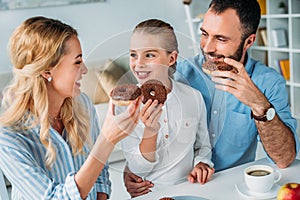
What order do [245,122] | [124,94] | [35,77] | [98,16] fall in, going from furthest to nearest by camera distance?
[98,16]
[245,122]
[35,77]
[124,94]

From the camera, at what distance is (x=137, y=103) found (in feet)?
3.23

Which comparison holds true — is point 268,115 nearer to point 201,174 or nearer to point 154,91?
point 201,174

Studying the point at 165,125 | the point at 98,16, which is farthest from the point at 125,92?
the point at 98,16

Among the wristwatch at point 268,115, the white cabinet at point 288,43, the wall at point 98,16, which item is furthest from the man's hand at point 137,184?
the white cabinet at point 288,43

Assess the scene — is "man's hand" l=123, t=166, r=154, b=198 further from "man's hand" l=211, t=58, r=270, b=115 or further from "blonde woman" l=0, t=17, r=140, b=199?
"man's hand" l=211, t=58, r=270, b=115

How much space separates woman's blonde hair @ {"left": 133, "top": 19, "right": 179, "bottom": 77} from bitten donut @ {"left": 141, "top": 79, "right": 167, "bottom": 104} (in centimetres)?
5

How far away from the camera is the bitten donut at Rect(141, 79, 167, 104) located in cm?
100

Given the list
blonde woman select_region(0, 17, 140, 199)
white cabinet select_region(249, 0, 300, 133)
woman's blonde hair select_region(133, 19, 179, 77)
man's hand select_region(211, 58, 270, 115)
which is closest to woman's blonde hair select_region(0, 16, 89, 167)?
blonde woman select_region(0, 17, 140, 199)

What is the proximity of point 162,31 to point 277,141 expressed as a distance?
1.65 feet

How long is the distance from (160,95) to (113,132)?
14cm

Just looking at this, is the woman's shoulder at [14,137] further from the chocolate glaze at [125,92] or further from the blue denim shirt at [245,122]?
the blue denim shirt at [245,122]

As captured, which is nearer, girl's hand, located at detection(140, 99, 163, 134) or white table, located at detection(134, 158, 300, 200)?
girl's hand, located at detection(140, 99, 163, 134)

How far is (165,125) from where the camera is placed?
108cm

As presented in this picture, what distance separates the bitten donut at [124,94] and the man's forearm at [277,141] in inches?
17.9
